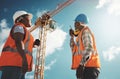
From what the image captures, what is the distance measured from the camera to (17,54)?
4.60 meters

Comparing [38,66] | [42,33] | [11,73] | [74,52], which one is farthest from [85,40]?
[42,33]

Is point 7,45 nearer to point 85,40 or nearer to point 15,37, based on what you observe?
point 15,37

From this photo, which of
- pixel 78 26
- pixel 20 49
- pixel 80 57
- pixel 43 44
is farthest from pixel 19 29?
pixel 43 44

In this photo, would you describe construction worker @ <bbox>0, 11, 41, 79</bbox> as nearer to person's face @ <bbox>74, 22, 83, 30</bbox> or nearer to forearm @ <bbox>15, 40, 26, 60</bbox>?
forearm @ <bbox>15, 40, 26, 60</bbox>

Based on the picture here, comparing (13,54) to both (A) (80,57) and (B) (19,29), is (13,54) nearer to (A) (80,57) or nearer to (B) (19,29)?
(B) (19,29)

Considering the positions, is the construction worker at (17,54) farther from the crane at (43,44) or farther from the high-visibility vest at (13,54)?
the crane at (43,44)

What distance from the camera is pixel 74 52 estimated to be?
5.44 meters

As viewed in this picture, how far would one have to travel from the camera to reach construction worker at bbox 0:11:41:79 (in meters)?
4.40

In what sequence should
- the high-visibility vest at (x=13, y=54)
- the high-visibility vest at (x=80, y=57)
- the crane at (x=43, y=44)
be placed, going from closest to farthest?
the high-visibility vest at (x=13, y=54), the high-visibility vest at (x=80, y=57), the crane at (x=43, y=44)

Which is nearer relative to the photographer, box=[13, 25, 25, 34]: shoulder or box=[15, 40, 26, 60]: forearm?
box=[15, 40, 26, 60]: forearm

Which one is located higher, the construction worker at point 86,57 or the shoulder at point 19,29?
the shoulder at point 19,29

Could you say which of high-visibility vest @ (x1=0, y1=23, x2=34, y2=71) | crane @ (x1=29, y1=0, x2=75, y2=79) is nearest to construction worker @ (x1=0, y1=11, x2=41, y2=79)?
high-visibility vest @ (x1=0, y1=23, x2=34, y2=71)

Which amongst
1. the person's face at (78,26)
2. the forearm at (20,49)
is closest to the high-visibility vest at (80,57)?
the person's face at (78,26)

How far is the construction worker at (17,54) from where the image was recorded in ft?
14.4
